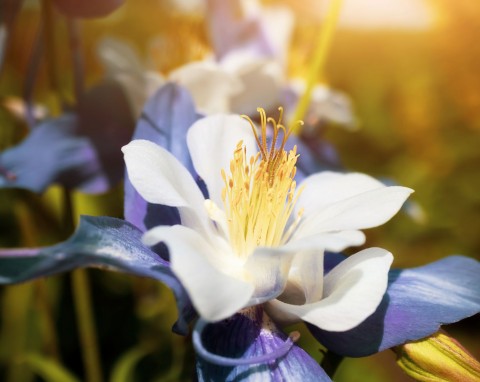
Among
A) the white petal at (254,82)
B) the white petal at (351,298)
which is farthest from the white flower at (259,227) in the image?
the white petal at (254,82)

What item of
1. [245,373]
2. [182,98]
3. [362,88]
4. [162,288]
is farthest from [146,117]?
[362,88]

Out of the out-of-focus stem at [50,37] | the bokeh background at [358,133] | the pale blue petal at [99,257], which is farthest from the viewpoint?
the bokeh background at [358,133]

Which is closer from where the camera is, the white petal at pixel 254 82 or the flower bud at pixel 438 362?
the flower bud at pixel 438 362

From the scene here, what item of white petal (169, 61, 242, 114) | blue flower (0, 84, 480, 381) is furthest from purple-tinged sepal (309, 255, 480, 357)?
white petal (169, 61, 242, 114)

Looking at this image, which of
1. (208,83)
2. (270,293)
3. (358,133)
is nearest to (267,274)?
(270,293)

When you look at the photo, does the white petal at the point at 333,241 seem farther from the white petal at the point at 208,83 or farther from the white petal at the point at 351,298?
the white petal at the point at 208,83

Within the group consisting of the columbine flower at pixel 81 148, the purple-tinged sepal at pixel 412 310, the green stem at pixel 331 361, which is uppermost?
the purple-tinged sepal at pixel 412 310

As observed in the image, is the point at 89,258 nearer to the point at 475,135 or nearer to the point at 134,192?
the point at 134,192
